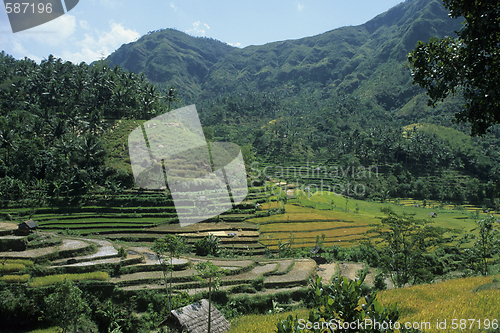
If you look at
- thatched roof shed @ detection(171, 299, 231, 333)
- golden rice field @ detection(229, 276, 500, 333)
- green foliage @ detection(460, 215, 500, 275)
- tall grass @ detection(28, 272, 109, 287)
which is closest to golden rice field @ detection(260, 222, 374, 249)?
green foliage @ detection(460, 215, 500, 275)

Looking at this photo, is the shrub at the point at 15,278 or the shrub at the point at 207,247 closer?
the shrub at the point at 15,278

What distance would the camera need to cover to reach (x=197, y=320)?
13.1 m

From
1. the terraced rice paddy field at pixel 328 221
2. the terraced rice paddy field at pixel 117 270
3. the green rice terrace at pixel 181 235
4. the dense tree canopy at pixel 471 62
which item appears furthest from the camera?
the terraced rice paddy field at pixel 328 221

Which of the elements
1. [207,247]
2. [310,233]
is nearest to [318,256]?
[310,233]

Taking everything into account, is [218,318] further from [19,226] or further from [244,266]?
[19,226]

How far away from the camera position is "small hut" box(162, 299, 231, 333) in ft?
41.6

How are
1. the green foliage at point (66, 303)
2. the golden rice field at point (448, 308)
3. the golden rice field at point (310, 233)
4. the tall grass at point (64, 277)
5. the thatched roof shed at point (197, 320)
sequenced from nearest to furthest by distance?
the golden rice field at point (448, 308)
the green foliage at point (66, 303)
the thatched roof shed at point (197, 320)
the tall grass at point (64, 277)
the golden rice field at point (310, 233)

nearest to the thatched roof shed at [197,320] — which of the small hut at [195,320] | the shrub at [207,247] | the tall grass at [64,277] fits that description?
the small hut at [195,320]

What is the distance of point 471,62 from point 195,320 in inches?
563

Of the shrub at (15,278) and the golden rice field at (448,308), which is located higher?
the golden rice field at (448,308)

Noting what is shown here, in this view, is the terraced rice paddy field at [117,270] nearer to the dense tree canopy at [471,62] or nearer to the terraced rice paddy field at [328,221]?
the terraced rice paddy field at [328,221]

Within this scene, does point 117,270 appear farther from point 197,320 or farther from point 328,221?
point 328,221

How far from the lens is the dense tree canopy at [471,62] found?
244 inches

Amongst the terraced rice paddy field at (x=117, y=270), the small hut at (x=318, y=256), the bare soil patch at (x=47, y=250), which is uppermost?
the bare soil patch at (x=47, y=250)
